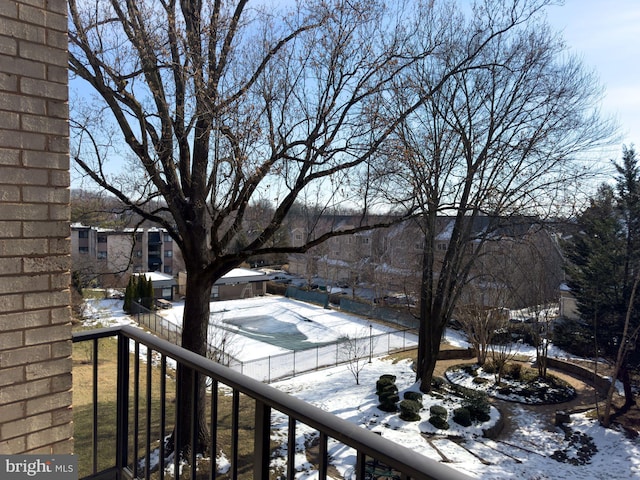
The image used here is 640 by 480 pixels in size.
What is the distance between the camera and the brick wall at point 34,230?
1.39 meters

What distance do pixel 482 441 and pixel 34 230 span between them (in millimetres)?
10898

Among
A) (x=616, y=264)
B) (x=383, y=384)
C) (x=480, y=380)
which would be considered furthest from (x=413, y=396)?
(x=616, y=264)

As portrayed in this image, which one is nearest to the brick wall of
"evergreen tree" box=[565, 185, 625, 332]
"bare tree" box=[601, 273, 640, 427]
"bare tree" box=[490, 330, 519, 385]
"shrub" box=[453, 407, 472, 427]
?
"shrub" box=[453, 407, 472, 427]

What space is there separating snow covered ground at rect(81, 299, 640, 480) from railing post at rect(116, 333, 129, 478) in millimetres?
5366

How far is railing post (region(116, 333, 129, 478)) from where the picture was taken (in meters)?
2.29

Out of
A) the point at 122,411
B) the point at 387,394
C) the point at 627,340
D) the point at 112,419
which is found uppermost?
the point at 122,411

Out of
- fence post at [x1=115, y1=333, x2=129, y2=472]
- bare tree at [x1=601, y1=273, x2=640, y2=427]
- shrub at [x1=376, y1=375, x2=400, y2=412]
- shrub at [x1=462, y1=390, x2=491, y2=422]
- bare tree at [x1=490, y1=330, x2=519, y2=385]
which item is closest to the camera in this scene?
fence post at [x1=115, y1=333, x2=129, y2=472]

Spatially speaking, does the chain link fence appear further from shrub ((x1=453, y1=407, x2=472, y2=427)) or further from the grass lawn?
shrub ((x1=453, y1=407, x2=472, y2=427))

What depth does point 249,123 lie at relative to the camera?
18.7 feet

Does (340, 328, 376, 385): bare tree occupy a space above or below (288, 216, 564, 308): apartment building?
below

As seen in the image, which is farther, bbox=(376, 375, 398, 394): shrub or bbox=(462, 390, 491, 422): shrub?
bbox=(376, 375, 398, 394): shrub

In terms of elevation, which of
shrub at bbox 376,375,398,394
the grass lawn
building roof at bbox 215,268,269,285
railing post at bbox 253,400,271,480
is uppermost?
railing post at bbox 253,400,271,480

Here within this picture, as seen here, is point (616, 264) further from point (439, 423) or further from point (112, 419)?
point (112, 419)

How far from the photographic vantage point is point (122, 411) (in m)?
2.31
